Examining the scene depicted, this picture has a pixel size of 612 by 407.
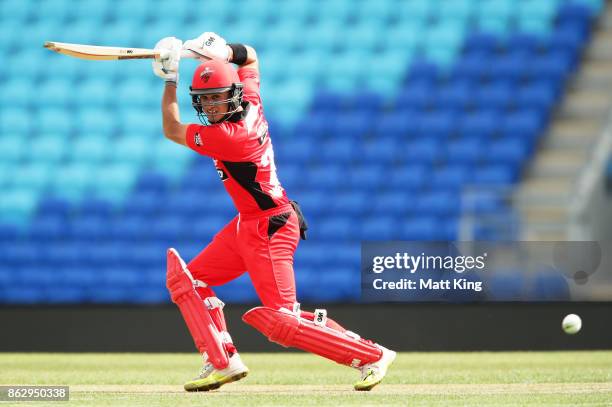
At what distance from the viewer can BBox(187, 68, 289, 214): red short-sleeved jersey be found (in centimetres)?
435

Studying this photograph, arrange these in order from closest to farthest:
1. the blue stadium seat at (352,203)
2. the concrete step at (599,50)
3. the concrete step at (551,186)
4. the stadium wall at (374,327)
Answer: the stadium wall at (374,327)
the concrete step at (551,186)
the blue stadium seat at (352,203)
the concrete step at (599,50)

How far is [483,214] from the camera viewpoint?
23.2 feet

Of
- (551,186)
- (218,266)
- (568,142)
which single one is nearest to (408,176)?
(551,186)

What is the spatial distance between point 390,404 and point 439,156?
433cm

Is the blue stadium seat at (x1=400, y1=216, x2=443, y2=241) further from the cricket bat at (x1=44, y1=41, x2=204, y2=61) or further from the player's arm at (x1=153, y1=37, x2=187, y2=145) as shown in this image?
the player's arm at (x1=153, y1=37, x2=187, y2=145)

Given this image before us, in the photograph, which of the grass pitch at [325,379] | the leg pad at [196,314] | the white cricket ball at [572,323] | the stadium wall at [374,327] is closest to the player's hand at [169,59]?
the leg pad at [196,314]

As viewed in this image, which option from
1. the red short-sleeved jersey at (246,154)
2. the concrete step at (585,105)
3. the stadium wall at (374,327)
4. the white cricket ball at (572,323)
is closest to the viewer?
the red short-sleeved jersey at (246,154)

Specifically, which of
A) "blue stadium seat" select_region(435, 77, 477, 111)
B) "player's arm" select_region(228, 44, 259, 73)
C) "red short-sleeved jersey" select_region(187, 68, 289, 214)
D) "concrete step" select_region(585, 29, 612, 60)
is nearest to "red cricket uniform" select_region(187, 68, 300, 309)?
"red short-sleeved jersey" select_region(187, 68, 289, 214)

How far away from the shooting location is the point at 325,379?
211 inches

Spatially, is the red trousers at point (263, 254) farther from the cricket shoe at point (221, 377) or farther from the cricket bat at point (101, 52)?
the cricket bat at point (101, 52)

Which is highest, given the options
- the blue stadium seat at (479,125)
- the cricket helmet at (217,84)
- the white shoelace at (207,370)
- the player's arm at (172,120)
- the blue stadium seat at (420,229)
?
the cricket helmet at (217,84)

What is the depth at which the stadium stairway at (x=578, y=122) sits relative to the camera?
27.0ft

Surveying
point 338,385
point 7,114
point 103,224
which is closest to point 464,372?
point 338,385

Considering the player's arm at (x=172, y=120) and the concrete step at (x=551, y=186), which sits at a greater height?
the player's arm at (x=172, y=120)
